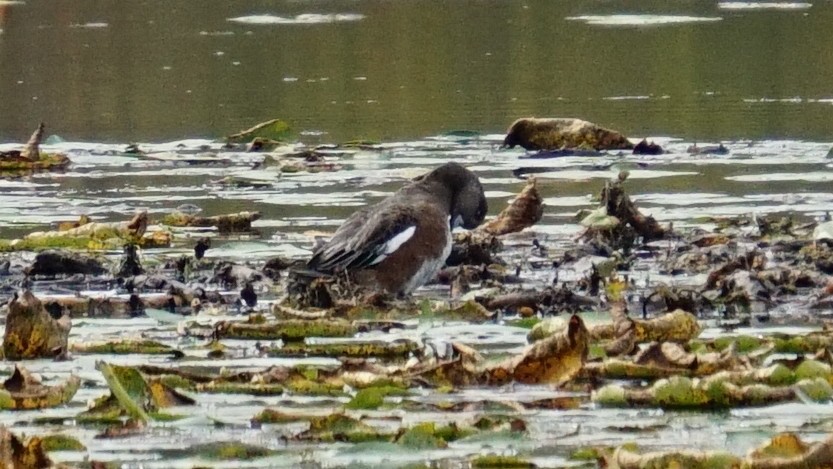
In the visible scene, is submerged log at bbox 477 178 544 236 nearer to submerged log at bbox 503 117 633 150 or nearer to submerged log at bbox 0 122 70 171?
submerged log at bbox 503 117 633 150

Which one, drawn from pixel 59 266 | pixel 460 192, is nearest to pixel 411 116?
pixel 460 192

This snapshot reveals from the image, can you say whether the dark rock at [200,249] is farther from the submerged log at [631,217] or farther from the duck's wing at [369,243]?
the submerged log at [631,217]

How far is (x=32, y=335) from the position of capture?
7.60m

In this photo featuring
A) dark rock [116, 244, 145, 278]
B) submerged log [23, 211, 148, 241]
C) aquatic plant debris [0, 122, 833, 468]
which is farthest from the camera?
submerged log [23, 211, 148, 241]

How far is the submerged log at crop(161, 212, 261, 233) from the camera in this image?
1178cm

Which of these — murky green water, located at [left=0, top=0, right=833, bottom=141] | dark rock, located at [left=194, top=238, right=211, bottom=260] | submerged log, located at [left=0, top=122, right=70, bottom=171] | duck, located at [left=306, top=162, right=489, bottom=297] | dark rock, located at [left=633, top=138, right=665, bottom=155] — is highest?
duck, located at [left=306, top=162, right=489, bottom=297]

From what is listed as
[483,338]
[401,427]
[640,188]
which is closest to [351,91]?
[640,188]

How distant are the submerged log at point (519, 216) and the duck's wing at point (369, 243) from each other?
6.60 feet

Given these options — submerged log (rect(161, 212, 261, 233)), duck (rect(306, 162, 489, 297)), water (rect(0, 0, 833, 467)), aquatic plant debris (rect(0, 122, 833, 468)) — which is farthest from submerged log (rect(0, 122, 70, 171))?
duck (rect(306, 162, 489, 297))

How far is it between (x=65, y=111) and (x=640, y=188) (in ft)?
30.1

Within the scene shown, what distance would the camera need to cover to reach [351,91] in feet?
75.3

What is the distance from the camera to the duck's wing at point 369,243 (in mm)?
8969

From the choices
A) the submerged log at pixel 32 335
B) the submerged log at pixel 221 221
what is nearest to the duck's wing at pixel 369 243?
the submerged log at pixel 32 335

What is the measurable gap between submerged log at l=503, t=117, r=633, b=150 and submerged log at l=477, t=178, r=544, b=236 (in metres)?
A: 4.42
